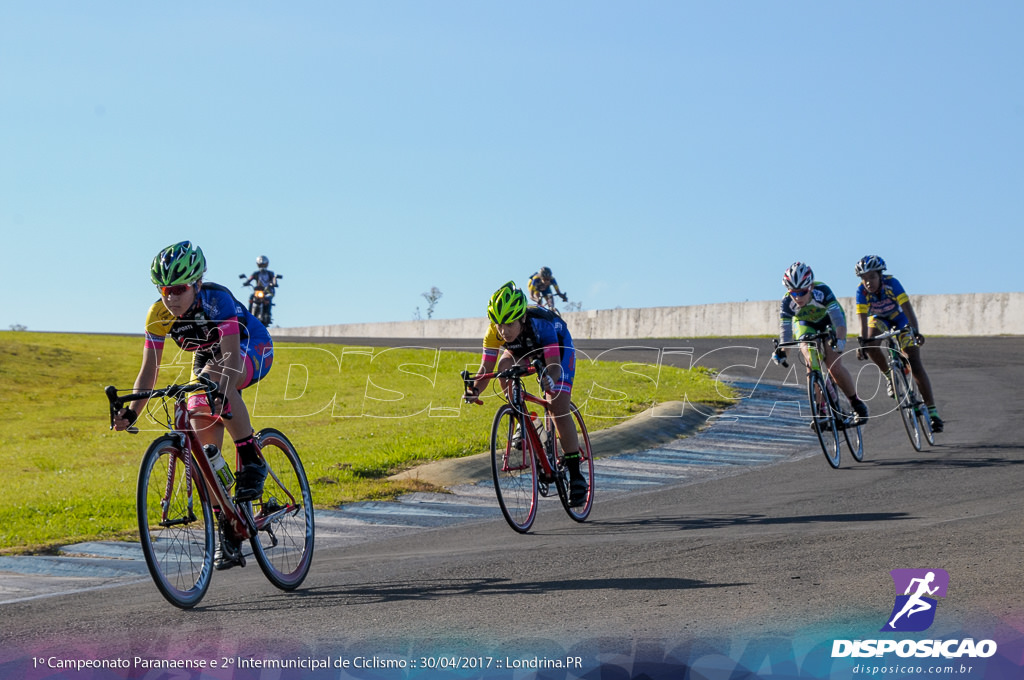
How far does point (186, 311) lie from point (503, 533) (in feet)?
11.7

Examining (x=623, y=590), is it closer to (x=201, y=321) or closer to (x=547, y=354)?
(x=201, y=321)

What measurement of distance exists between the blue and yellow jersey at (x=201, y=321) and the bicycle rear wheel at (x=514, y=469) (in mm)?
2772

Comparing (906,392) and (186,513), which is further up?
(906,392)

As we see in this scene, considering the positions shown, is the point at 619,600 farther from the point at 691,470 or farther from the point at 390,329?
the point at 390,329

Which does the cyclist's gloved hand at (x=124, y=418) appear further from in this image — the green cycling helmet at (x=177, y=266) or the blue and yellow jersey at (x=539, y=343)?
the blue and yellow jersey at (x=539, y=343)

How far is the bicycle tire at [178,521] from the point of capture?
6.04 metres

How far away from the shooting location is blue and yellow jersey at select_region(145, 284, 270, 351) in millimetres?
6668

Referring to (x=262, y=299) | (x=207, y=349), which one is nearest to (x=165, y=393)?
(x=207, y=349)

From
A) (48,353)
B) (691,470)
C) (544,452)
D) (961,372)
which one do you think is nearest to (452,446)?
(691,470)

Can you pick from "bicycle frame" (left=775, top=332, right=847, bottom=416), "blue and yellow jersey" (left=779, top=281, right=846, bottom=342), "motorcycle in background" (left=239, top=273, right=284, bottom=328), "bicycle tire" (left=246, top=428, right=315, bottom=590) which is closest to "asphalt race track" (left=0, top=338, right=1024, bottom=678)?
"bicycle tire" (left=246, top=428, right=315, bottom=590)

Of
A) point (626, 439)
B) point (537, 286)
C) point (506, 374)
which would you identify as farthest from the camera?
point (537, 286)

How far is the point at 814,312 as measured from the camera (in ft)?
41.7

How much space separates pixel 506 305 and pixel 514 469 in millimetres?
1396

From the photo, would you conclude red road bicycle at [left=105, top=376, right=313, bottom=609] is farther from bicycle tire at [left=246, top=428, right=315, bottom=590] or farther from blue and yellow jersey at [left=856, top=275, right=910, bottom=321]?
blue and yellow jersey at [left=856, top=275, right=910, bottom=321]
